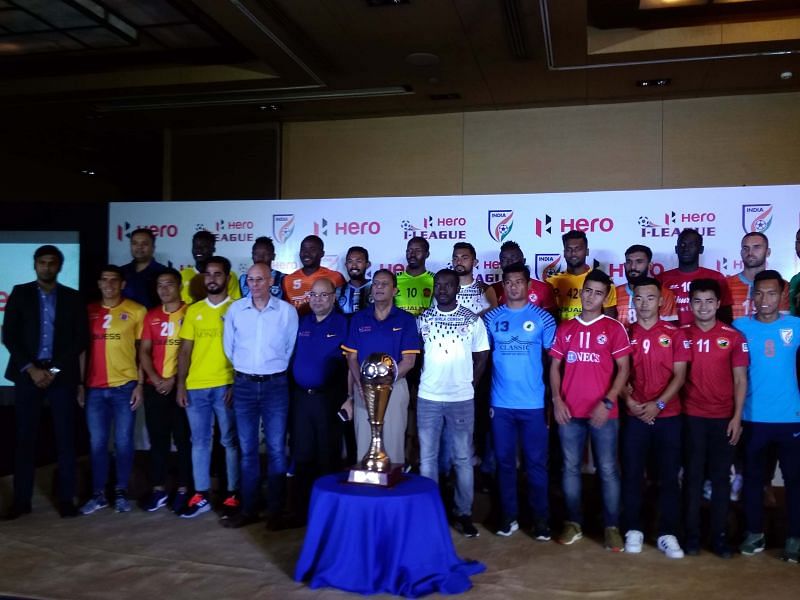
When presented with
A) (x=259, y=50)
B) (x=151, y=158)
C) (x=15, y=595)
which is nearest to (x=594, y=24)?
(x=259, y=50)

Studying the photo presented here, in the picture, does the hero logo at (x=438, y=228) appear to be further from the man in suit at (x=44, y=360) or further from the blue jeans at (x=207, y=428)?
the man in suit at (x=44, y=360)

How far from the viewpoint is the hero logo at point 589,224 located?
5.21 m

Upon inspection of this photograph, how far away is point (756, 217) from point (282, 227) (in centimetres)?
353

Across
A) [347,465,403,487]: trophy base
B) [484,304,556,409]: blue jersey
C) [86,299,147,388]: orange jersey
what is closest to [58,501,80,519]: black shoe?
[86,299,147,388]: orange jersey

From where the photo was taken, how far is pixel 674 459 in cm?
376

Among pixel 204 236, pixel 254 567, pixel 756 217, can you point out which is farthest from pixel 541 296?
pixel 204 236

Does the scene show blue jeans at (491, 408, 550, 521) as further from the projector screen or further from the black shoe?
the projector screen

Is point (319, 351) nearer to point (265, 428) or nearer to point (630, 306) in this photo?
point (265, 428)

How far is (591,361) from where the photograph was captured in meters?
3.84

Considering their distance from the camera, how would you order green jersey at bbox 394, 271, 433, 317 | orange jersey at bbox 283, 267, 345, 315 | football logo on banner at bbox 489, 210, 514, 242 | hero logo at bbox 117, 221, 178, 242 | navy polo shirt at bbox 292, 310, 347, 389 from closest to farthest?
navy polo shirt at bbox 292, 310, 347, 389 < green jersey at bbox 394, 271, 433, 317 < orange jersey at bbox 283, 267, 345, 315 < football logo on banner at bbox 489, 210, 514, 242 < hero logo at bbox 117, 221, 178, 242

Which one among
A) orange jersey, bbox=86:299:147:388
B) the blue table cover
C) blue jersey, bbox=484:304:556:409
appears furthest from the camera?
orange jersey, bbox=86:299:147:388

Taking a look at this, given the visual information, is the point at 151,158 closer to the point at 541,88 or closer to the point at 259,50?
the point at 259,50

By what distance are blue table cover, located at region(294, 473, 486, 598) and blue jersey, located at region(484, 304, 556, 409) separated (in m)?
0.97

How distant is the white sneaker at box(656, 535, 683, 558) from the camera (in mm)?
3676
